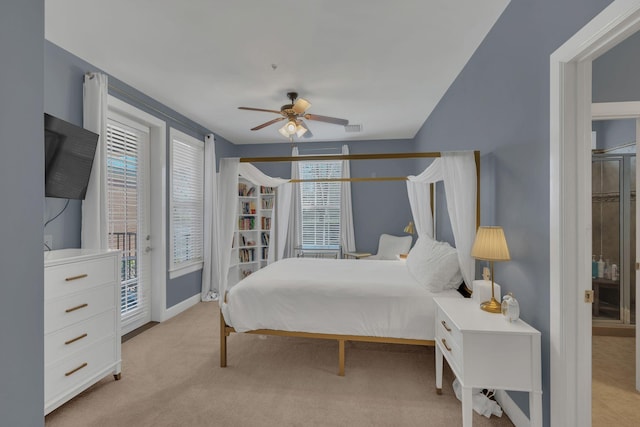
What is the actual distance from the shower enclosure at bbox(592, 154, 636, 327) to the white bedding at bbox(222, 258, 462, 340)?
2.25 metres

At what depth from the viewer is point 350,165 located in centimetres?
570

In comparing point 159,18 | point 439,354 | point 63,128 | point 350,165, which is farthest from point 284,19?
point 350,165

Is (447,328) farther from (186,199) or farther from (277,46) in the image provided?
(186,199)

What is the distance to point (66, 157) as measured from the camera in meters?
2.39

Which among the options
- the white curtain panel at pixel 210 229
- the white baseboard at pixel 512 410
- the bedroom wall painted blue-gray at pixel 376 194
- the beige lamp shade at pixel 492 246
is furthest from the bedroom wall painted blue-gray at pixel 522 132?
the white curtain panel at pixel 210 229

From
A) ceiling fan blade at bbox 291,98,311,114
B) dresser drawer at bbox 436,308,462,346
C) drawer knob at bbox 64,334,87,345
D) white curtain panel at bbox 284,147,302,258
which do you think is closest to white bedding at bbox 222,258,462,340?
dresser drawer at bbox 436,308,462,346

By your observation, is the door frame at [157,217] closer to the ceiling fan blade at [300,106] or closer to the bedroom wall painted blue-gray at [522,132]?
the ceiling fan blade at [300,106]

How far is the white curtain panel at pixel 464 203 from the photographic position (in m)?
2.35

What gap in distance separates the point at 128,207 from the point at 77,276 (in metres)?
1.51

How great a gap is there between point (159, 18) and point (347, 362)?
317 cm

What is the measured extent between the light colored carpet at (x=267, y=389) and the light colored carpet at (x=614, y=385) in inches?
25.0

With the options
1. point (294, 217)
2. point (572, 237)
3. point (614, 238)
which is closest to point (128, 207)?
point (294, 217)

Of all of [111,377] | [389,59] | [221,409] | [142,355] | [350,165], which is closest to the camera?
[221,409]

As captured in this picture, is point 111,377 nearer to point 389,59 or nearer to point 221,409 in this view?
point 221,409
